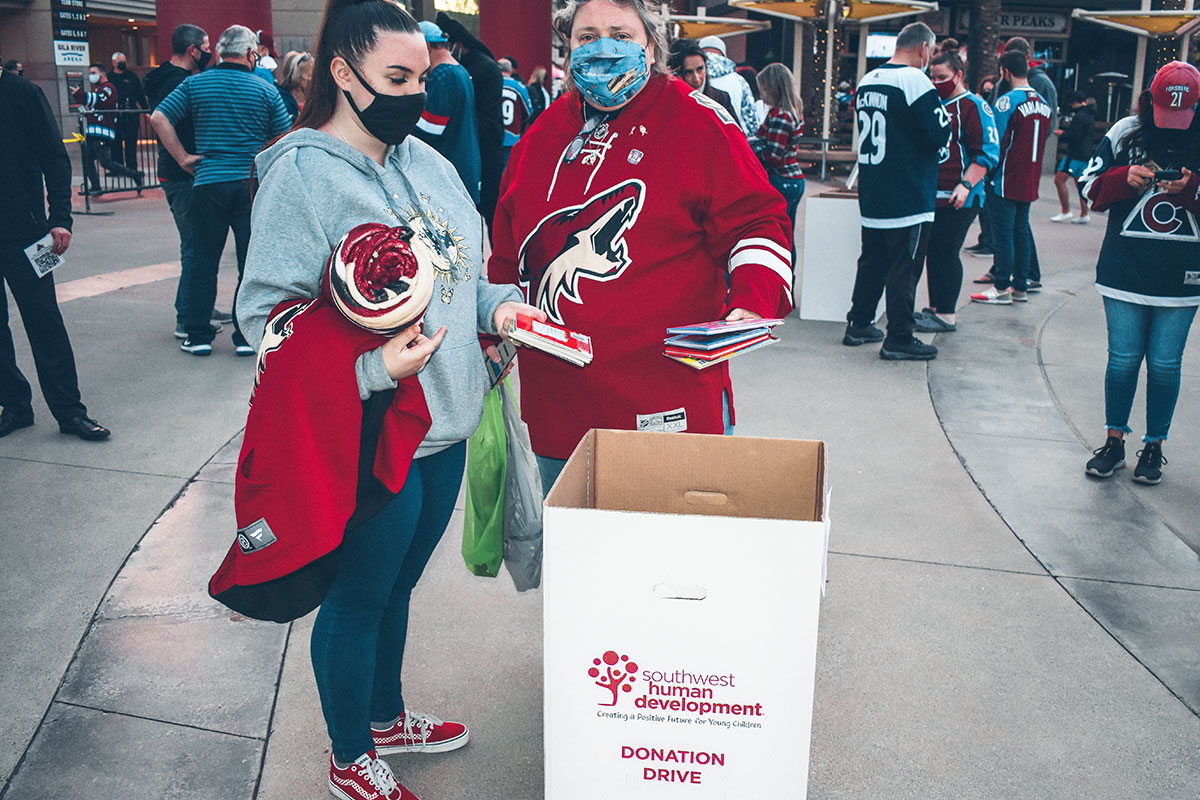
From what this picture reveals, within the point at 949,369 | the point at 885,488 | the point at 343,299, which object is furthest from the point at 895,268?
the point at 343,299

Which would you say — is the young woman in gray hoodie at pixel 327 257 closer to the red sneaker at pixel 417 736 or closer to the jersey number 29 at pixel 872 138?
the red sneaker at pixel 417 736

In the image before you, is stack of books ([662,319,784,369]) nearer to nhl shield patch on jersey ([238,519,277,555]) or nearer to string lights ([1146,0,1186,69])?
nhl shield patch on jersey ([238,519,277,555])

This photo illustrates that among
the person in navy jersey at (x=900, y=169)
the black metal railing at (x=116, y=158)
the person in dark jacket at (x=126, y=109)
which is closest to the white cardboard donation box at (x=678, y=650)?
the person in navy jersey at (x=900, y=169)

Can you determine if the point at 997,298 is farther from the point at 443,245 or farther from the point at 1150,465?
the point at 443,245

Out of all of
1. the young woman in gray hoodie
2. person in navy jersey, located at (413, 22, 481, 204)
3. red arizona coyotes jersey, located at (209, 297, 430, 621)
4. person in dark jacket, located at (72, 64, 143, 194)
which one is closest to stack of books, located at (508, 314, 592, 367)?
the young woman in gray hoodie

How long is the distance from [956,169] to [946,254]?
576mm

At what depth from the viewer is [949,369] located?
6527 mm

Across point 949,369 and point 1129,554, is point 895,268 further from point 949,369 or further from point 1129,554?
point 1129,554

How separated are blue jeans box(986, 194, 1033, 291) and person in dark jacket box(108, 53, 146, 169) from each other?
1301cm

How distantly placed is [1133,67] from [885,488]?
79.0 feet

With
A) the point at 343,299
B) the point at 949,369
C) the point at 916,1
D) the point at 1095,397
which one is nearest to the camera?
the point at 343,299

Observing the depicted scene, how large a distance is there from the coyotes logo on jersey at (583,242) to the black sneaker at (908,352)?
455 centimetres

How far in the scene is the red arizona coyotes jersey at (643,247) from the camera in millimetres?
2438

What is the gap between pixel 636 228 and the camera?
8.03 ft
